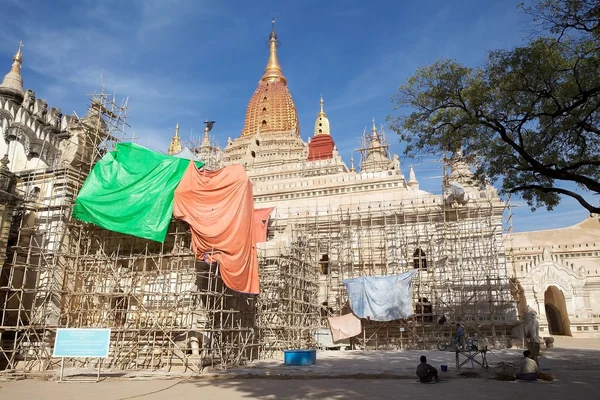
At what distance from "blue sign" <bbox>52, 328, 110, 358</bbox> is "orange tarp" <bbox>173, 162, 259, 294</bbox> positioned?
4207 millimetres

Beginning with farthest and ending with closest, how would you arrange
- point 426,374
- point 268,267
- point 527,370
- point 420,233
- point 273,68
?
point 273,68, point 420,233, point 268,267, point 426,374, point 527,370

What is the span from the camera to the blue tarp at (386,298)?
22.6 metres

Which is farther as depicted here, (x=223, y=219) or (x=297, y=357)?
(x=223, y=219)

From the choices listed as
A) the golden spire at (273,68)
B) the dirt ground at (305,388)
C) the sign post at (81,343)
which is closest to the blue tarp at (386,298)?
the dirt ground at (305,388)

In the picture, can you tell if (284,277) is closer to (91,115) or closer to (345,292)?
(345,292)

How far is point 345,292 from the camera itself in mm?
25141

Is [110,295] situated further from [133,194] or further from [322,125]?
[322,125]

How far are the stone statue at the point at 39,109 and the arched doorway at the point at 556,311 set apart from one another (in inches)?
1441

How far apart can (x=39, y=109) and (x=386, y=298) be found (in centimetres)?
2618

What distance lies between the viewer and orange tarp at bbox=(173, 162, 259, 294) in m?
16.4

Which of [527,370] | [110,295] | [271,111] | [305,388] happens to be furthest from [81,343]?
[271,111]

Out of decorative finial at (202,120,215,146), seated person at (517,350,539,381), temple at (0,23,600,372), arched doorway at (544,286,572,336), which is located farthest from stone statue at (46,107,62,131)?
arched doorway at (544,286,572,336)

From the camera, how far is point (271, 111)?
52531 mm

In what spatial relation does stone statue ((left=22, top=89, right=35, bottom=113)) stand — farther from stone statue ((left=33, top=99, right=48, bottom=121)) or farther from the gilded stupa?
the gilded stupa
